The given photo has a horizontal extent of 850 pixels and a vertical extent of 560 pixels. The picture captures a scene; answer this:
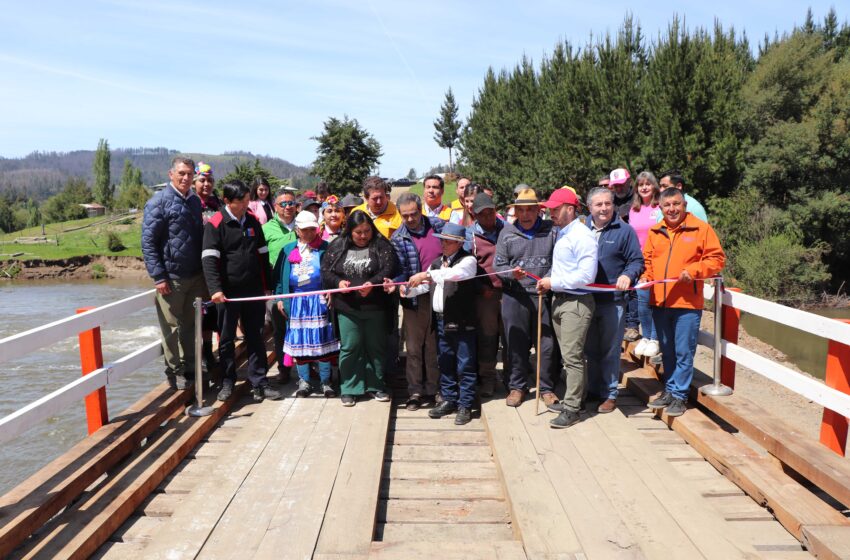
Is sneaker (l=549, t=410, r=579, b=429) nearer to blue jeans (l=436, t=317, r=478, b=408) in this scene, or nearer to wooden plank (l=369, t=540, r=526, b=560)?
blue jeans (l=436, t=317, r=478, b=408)

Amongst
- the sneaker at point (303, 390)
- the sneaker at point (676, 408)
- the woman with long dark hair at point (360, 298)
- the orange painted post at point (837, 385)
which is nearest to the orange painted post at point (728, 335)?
the sneaker at point (676, 408)

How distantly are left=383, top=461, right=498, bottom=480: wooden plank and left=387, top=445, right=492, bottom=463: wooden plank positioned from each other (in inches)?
2.9

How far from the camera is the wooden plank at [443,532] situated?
3.46 meters

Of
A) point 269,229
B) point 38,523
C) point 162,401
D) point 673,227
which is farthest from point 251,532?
point 673,227

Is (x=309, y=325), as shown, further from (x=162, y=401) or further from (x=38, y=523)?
(x=38, y=523)

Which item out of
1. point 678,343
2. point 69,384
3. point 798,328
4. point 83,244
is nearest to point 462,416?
point 678,343

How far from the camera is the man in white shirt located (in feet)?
16.4

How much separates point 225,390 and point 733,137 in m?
20.8

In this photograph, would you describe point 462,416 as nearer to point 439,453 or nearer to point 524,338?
point 439,453

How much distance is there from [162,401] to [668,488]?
151 inches

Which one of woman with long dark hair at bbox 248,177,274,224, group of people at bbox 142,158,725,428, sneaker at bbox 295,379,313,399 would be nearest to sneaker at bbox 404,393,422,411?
group of people at bbox 142,158,725,428

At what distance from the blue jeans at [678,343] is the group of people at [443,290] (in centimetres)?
1

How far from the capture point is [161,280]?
16.5ft

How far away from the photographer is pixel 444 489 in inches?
161
